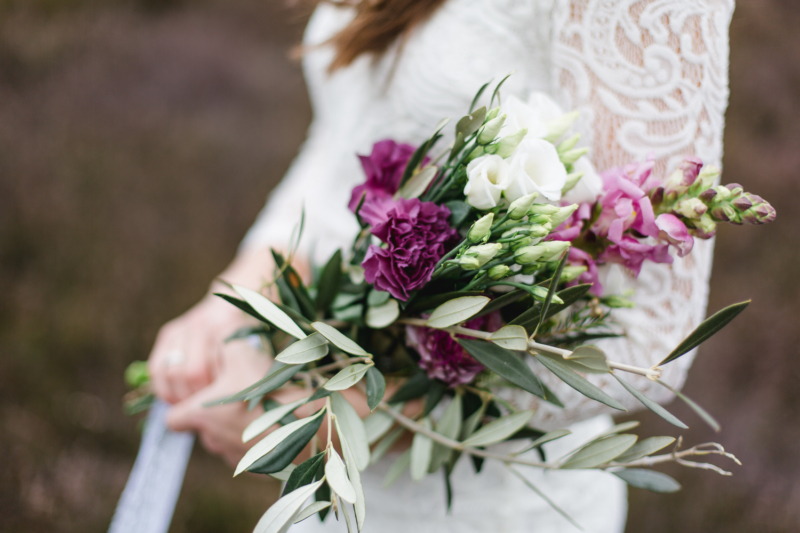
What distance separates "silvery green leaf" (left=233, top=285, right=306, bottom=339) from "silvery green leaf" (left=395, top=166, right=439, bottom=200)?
18 cm

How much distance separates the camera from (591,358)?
41 cm

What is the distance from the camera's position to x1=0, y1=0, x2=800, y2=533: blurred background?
1.73 metres

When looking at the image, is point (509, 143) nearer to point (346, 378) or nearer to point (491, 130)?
point (491, 130)

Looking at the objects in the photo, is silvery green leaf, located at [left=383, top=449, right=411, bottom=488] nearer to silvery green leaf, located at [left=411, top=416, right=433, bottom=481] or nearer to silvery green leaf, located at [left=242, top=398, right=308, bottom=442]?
silvery green leaf, located at [left=411, top=416, right=433, bottom=481]

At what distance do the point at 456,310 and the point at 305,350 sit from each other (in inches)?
5.8

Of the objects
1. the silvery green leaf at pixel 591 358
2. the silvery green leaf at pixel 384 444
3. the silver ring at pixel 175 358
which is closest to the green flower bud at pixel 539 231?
the silvery green leaf at pixel 591 358

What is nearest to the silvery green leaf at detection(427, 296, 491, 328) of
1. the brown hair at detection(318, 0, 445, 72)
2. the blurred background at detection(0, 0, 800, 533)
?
the brown hair at detection(318, 0, 445, 72)

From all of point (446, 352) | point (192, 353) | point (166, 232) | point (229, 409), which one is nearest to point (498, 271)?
point (446, 352)

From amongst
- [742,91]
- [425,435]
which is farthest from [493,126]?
[742,91]

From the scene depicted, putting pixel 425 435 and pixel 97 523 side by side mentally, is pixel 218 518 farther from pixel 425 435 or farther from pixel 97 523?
pixel 425 435

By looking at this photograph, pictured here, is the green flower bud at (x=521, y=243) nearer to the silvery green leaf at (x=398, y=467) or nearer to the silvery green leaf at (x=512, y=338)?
the silvery green leaf at (x=512, y=338)

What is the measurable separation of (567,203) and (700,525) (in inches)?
75.6

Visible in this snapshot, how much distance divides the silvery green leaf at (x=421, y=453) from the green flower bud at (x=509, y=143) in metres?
0.34

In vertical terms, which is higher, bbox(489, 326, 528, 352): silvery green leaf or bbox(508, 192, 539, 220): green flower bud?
bbox(508, 192, 539, 220): green flower bud
